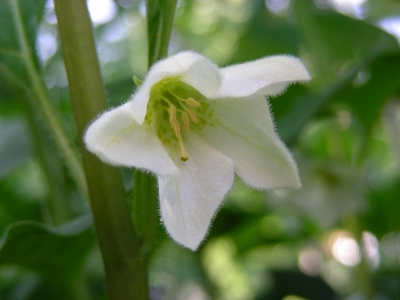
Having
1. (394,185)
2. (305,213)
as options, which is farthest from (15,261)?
(394,185)

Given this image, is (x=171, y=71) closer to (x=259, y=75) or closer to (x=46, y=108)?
(x=259, y=75)

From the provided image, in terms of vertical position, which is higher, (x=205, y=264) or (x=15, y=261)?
(x=15, y=261)

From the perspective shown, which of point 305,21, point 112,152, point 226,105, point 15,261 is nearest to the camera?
point 112,152

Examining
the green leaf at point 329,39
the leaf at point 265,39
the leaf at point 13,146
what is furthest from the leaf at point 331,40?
the leaf at point 13,146

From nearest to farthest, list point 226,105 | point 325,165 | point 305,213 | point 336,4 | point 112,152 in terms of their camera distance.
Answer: point 112,152, point 226,105, point 325,165, point 305,213, point 336,4

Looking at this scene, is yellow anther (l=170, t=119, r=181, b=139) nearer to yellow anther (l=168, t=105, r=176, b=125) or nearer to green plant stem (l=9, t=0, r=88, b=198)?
yellow anther (l=168, t=105, r=176, b=125)

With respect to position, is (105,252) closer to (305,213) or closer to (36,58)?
(36,58)

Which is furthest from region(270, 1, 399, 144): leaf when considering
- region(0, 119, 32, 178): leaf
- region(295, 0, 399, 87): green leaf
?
region(0, 119, 32, 178): leaf
